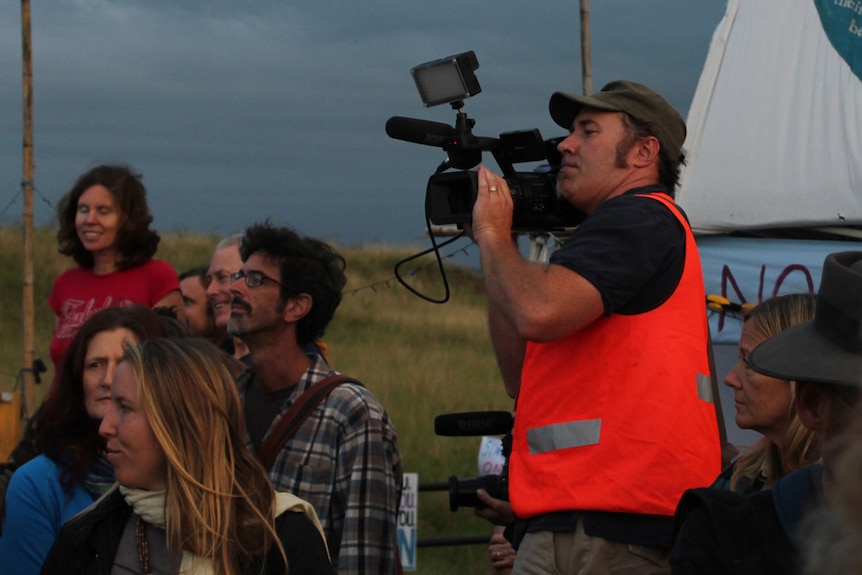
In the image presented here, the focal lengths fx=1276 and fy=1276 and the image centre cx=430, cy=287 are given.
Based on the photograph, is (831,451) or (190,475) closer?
(831,451)

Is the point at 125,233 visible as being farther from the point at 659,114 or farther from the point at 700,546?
the point at 700,546

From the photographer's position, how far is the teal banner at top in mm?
7383

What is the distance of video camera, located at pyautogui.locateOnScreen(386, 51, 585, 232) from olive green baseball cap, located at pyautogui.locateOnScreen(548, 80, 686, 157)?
4.7 inches

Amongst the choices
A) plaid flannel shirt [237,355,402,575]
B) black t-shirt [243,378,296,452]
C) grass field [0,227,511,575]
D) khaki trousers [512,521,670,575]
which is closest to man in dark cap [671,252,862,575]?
khaki trousers [512,521,670,575]

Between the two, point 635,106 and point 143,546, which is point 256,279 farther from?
point 143,546

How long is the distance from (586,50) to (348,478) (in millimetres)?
6122

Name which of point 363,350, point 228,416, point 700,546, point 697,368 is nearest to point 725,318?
point 697,368

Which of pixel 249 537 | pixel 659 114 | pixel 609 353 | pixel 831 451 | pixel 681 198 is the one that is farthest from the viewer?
pixel 681 198

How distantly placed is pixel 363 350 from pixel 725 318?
15.6 m

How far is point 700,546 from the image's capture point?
196cm

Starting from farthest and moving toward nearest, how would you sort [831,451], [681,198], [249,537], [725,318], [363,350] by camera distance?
1. [363,350]
2. [681,198]
3. [725,318]
4. [249,537]
5. [831,451]

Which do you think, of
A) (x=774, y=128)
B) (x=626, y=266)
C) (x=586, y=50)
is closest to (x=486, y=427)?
(x=626, y=266)

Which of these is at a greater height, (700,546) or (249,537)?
(700,546)

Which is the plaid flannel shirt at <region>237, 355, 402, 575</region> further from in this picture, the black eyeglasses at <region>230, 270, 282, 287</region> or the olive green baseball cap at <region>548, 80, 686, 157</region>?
the olive green baseball cap at <region>548, 80, 686, 157</region>
